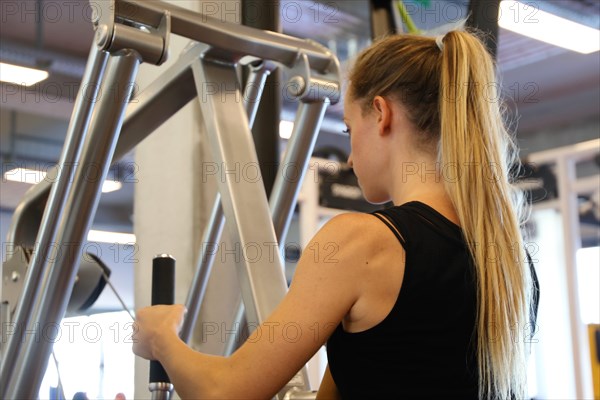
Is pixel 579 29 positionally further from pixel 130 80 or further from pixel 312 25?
pixel 130 80

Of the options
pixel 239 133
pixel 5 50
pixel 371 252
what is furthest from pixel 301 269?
pixel 5 50

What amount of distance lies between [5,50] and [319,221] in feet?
6.89

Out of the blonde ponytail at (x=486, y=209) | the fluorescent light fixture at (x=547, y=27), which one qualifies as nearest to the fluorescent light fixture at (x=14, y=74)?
the blonde ponytail at (x=486, y=209)

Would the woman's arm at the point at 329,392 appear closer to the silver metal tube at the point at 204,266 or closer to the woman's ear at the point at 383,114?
the woman's ear at the point at 383,114

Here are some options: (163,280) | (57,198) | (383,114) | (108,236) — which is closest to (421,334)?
(383,114)

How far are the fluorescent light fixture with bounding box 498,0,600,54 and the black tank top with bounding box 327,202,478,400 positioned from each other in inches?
153

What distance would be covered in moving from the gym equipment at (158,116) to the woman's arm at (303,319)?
228 mm

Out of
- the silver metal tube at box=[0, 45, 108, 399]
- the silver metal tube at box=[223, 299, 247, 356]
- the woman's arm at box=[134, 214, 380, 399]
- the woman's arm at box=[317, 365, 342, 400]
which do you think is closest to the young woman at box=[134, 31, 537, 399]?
the woman's arm at box=[134, 214, 380, 399]

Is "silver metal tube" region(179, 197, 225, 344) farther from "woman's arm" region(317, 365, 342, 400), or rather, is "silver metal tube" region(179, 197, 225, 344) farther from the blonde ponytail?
the blonde ponytail

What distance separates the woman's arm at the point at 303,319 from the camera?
38.2 inches

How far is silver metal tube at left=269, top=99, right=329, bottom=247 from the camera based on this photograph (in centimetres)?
150

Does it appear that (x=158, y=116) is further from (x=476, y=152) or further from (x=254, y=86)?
(x=476, y=152)

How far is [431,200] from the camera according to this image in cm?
110

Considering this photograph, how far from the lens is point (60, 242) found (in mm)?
1365
